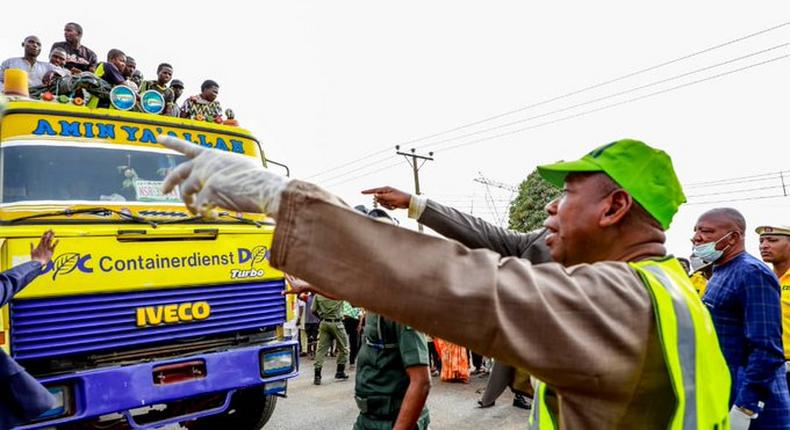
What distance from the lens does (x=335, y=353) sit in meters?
12.3

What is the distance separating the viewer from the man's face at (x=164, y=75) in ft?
24.9

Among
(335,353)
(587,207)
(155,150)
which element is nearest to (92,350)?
(155,150)

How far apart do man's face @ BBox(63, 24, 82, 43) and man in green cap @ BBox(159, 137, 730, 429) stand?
320 inches

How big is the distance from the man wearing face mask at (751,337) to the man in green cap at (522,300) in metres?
2.21

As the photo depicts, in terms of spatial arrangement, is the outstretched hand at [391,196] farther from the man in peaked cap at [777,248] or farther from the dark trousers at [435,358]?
the dark trousers at [435,358]

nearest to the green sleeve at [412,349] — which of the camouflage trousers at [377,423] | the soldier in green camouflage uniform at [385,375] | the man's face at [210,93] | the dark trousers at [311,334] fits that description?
the soldier in green camouflage uniform at [385,375]

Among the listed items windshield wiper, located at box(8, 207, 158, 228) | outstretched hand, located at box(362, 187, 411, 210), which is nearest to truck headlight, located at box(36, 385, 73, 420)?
windshield wiper, located at box(8, 207, 158, 228)

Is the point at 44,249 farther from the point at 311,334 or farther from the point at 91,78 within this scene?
the point at 311,334

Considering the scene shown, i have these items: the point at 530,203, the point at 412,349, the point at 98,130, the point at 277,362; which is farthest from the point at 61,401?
the point at 530,203

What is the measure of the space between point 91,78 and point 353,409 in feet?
15.4

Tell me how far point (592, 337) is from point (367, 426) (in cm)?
234

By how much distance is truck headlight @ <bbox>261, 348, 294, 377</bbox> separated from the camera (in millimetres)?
4688

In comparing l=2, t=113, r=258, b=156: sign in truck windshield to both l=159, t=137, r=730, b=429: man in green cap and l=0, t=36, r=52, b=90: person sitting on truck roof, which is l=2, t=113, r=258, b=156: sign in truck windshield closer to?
l=0, t=36, r=52, b=90: person sitting on truck roof

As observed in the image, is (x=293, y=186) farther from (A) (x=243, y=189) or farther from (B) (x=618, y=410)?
(B) (x=618, y=410)
